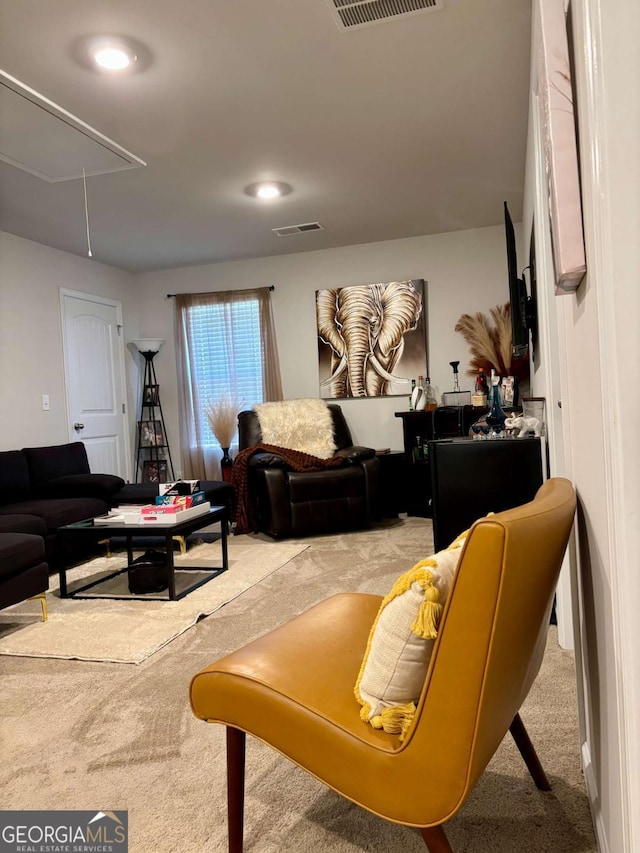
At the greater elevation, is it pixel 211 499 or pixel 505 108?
pixel 505 108

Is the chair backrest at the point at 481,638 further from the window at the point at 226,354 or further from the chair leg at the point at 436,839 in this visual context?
the window at the point at 226,354

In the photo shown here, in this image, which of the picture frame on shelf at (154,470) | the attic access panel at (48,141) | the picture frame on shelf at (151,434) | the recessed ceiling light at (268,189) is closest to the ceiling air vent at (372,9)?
the attic access panel at (48,141)

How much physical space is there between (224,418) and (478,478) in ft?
11.4

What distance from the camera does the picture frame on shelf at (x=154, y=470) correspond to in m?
6.33

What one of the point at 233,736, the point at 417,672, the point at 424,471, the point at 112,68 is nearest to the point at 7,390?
the point at 112,68

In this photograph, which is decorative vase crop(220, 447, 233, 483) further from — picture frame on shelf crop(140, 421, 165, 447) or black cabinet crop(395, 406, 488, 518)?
black cabinet crop(395, 406, 488, 518)

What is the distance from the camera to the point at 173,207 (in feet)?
14.6

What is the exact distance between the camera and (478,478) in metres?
2.87

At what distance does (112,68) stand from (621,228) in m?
2.55

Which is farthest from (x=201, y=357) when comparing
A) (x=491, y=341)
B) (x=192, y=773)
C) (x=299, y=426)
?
(x=192, y=773)

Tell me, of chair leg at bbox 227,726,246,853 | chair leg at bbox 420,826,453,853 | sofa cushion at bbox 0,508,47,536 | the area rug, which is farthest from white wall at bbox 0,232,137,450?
chair leg at bbox 420,826,453,853

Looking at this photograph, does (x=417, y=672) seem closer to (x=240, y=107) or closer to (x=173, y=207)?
(x=240, y=107)

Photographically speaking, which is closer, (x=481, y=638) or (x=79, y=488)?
(x=481, y=638)

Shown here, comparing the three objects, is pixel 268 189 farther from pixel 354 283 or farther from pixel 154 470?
pixel 154 470
